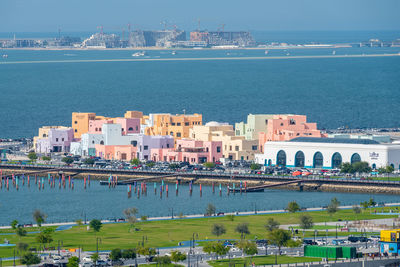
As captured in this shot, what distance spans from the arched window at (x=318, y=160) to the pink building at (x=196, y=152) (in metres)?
10.6

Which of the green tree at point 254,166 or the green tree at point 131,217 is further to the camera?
the green tree at point 254,166

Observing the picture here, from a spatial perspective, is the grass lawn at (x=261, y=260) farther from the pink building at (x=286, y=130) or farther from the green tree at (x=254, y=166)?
the pink building at (x=286, y=130)

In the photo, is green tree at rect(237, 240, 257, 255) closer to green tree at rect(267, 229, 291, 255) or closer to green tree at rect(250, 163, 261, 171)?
green tree at rect(267, 229, 291, 255)

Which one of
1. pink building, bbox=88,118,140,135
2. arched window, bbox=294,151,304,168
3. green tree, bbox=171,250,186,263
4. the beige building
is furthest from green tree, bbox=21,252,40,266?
pink building, bbox=88,118,140,135

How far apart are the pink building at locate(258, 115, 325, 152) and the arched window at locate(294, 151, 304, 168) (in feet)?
16.1

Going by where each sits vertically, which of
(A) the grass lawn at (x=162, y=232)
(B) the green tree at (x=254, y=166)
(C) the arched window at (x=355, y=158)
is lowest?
(A) the grass lawn at (x=162, y=232)

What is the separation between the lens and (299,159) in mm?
115000

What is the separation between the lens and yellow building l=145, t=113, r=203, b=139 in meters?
128

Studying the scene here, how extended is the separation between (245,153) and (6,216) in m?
36.2

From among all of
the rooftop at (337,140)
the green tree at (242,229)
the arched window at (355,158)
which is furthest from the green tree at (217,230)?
the rooftop at (337,140)

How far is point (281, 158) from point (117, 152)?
683 inches

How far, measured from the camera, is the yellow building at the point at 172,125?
419 feet

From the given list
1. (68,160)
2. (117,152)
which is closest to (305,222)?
(68,160)

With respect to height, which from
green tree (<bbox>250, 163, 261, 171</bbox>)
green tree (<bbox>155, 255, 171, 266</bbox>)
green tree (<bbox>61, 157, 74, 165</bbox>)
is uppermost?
green tree (<bbox>61, 157, 74, 165</bbox>)
